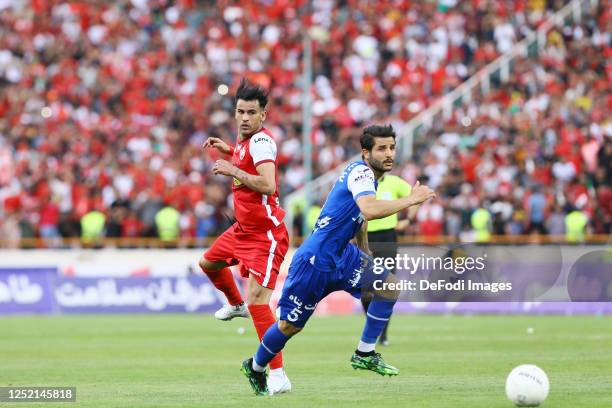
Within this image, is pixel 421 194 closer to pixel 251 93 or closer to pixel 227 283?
pixel 251 93

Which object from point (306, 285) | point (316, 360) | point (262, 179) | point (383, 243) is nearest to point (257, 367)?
point (306, 285)

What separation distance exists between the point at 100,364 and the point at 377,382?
412 cm

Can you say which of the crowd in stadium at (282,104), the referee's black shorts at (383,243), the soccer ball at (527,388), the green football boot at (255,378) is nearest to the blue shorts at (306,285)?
the green football boot at (255,378)

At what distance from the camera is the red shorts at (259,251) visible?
1185cm

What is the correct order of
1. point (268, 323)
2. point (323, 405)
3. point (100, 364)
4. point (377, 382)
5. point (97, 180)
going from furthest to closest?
1. point (97, 180)
2. point (100, 364)
3. point (377, 382)
4. point (268, 323)
5. point (323, 405)

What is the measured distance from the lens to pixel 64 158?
111 feet

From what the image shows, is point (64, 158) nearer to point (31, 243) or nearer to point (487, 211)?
point (31, 243)

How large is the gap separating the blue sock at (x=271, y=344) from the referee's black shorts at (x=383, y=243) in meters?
3.35

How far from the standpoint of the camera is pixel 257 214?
39.3 feet

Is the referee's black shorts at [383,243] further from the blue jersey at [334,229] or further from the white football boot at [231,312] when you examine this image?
the blue jersey at [334,229]

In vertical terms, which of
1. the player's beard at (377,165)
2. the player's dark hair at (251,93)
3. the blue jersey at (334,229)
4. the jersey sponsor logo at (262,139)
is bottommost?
the blue jersey at (334,229)

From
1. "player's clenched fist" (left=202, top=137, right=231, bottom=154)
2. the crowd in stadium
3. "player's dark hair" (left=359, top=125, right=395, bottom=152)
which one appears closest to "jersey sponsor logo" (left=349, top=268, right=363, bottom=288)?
"player's dark hair" (left=359, top=125, right=395, bottom=152)

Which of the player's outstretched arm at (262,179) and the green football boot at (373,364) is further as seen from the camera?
the green football boot at (373,364)

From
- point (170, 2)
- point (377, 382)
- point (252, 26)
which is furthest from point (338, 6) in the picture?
point (377, 382)
